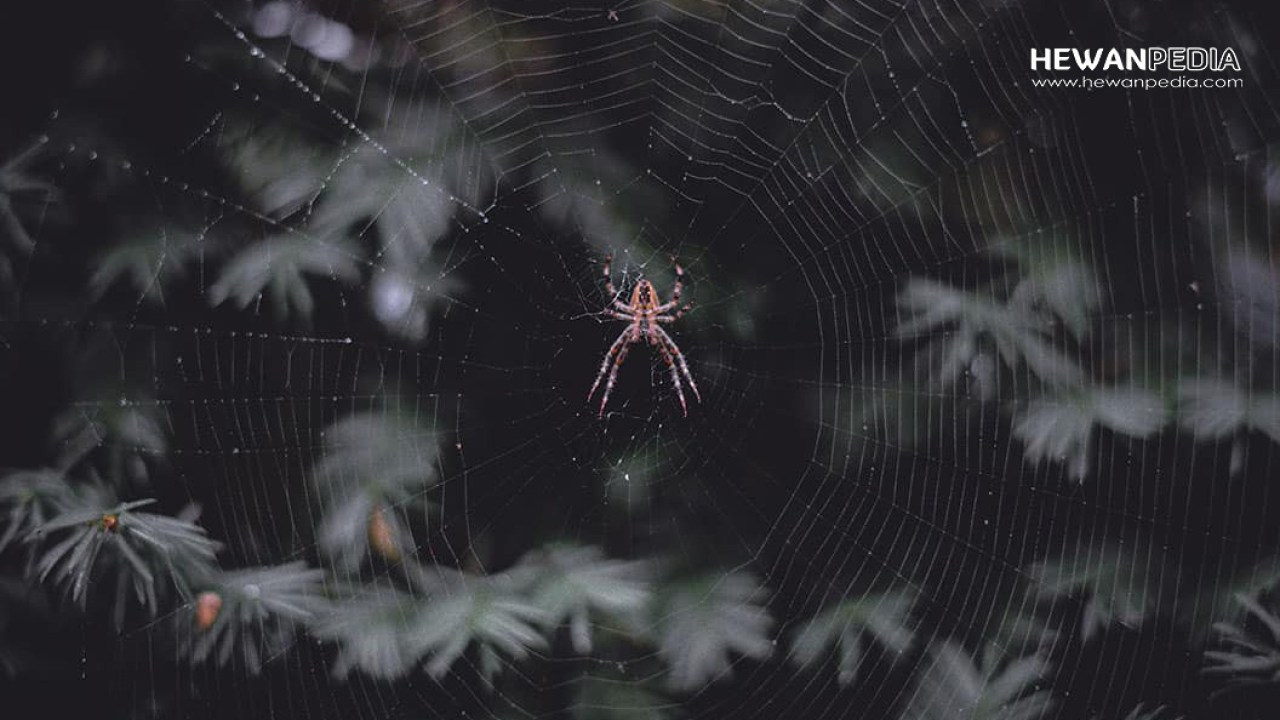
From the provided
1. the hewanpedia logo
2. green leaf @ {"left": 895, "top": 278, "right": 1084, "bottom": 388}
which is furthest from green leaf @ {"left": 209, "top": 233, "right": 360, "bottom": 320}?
the hewanpedia logo

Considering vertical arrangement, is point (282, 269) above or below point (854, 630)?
above

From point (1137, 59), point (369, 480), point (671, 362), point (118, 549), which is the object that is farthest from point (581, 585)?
point (1137, 59)

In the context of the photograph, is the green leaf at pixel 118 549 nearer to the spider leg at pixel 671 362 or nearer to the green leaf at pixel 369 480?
the green leaf at pixel 369 480

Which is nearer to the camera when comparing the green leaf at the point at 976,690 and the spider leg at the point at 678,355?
the green leaf at the point at 976,690

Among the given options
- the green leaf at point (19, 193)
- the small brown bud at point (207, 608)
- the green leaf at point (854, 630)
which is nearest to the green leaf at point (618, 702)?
the green leaf at point (854, 630)

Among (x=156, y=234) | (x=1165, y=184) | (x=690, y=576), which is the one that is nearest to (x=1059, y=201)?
(x=1165, y=184)

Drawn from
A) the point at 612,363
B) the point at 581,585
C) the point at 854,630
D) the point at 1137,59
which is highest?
the point at 1137,59

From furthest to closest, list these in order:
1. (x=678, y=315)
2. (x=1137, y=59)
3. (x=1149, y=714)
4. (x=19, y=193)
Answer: (x=678, y=315) → (x=1137, y=59) → (x=1149, y=714) → (x=19, y=193)

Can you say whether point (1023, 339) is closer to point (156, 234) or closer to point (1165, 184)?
point (1165, 184)

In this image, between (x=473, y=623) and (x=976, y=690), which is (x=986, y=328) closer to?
(x=976, y=690)

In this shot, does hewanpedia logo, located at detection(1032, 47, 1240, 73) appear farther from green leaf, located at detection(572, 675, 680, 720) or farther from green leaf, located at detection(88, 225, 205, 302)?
green leaf, located at detection(88, 225, 205, 302)
